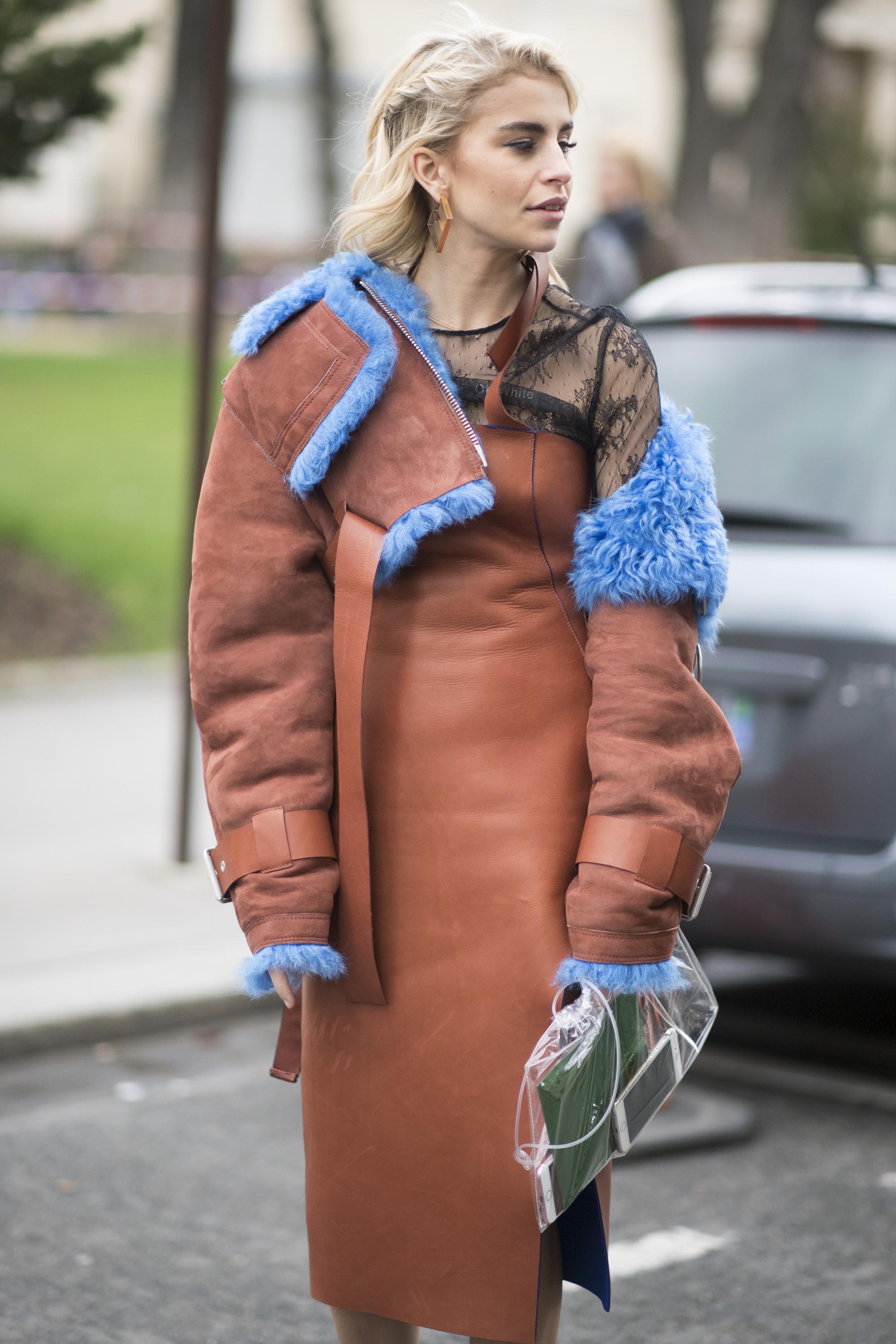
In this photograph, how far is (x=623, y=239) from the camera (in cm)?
861

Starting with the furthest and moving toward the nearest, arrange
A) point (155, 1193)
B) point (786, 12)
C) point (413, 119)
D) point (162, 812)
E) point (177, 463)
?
point (786, 12), point (177, 463), point (162, 812), point (155, 1193), point (413, 119)

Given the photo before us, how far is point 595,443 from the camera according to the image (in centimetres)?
244

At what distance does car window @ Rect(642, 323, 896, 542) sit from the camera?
466 cm

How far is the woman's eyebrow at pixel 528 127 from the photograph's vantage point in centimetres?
237

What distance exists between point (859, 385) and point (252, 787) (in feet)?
9.48

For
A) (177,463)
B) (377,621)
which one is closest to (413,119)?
(377,621)

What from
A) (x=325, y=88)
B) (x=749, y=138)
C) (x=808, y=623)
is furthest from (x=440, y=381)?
(x=325, y=88)

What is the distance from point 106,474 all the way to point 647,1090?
12.6 metres

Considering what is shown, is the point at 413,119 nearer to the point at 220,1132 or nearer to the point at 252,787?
the point at 252,787

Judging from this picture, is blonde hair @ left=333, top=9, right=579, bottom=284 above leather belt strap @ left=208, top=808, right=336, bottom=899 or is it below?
above

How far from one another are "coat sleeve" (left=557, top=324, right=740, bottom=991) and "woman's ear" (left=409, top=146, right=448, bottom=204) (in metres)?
0.32

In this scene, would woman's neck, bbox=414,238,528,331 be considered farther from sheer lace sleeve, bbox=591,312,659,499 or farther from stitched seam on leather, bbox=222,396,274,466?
stitched seam on leather, bbox=222,396,274,466

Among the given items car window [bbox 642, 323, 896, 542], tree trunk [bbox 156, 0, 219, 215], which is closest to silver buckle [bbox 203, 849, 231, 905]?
car window [bbox 642, 323, 896, 542]

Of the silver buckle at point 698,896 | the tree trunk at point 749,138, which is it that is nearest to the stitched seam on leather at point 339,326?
the silver buckle at point 698,896
